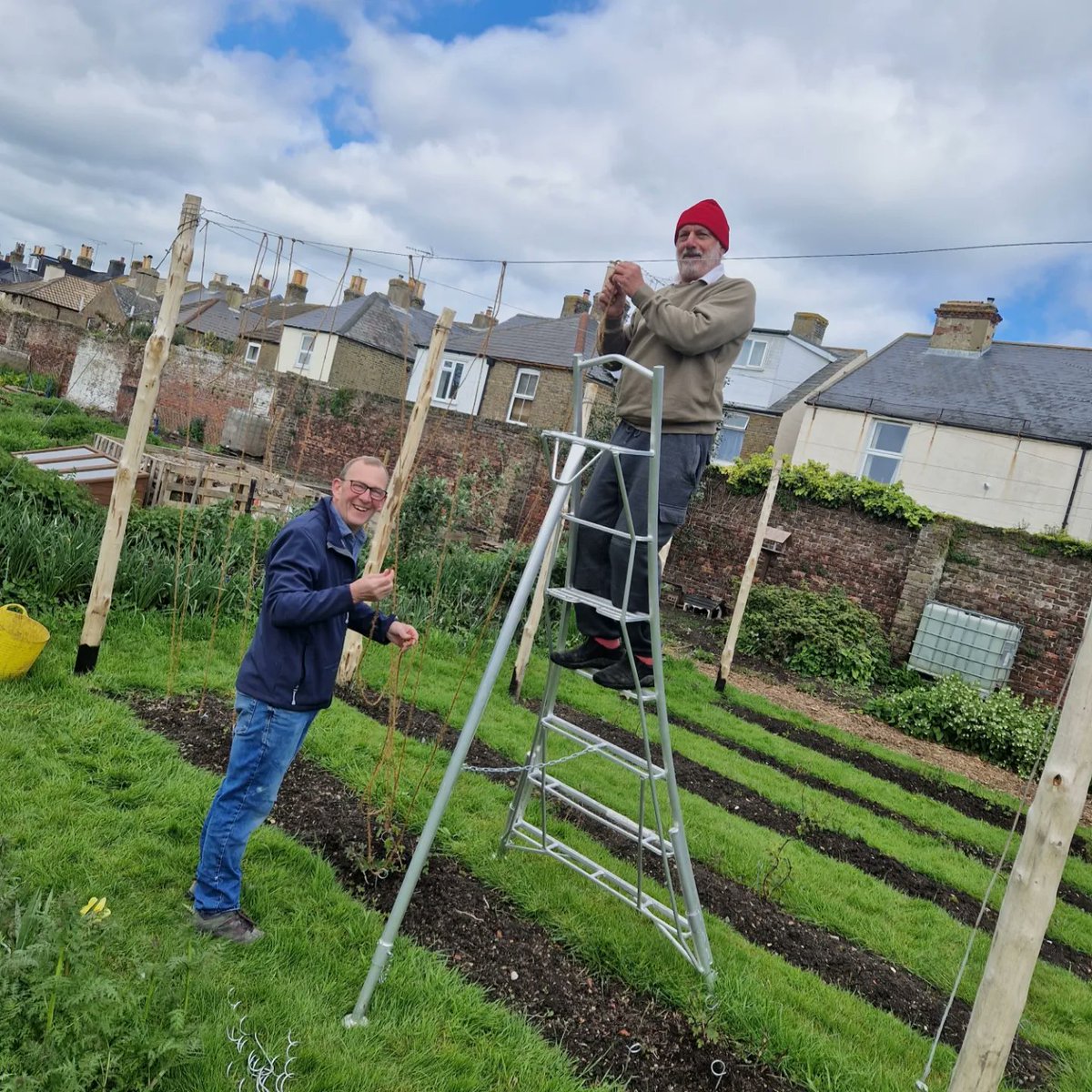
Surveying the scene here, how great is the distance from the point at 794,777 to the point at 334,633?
20.0ft

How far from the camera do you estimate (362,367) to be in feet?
108

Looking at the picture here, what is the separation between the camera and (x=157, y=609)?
696 cm

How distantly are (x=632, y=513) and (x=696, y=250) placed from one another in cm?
111

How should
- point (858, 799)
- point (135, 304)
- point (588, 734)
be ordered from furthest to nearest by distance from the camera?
point (135, 304) < point (858, 799) < point (588, 734)

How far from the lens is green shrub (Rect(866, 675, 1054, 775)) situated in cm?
1072

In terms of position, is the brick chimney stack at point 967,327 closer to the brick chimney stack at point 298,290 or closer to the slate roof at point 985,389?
the slate roof at point 985,389

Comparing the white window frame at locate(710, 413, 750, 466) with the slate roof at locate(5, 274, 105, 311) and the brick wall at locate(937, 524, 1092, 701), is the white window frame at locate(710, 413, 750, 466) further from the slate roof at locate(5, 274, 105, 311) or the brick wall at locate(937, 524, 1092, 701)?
the slate roof at locate(5, 274, 105, 311)

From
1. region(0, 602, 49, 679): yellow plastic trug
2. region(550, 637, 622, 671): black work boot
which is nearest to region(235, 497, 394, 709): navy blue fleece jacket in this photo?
region(550, 637, 622, 671): black work boot

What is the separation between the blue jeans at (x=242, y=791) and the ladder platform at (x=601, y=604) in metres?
1.07

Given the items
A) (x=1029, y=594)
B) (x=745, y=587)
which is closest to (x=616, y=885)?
(x=745, y=587)

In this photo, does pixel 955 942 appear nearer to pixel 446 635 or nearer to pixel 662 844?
pixel 662 844

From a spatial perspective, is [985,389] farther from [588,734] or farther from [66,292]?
[66,292]

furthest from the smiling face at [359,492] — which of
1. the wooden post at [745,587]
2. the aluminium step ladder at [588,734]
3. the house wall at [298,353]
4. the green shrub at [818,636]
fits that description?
the house wall at [298,353]

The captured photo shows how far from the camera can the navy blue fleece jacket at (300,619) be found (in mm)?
2857
